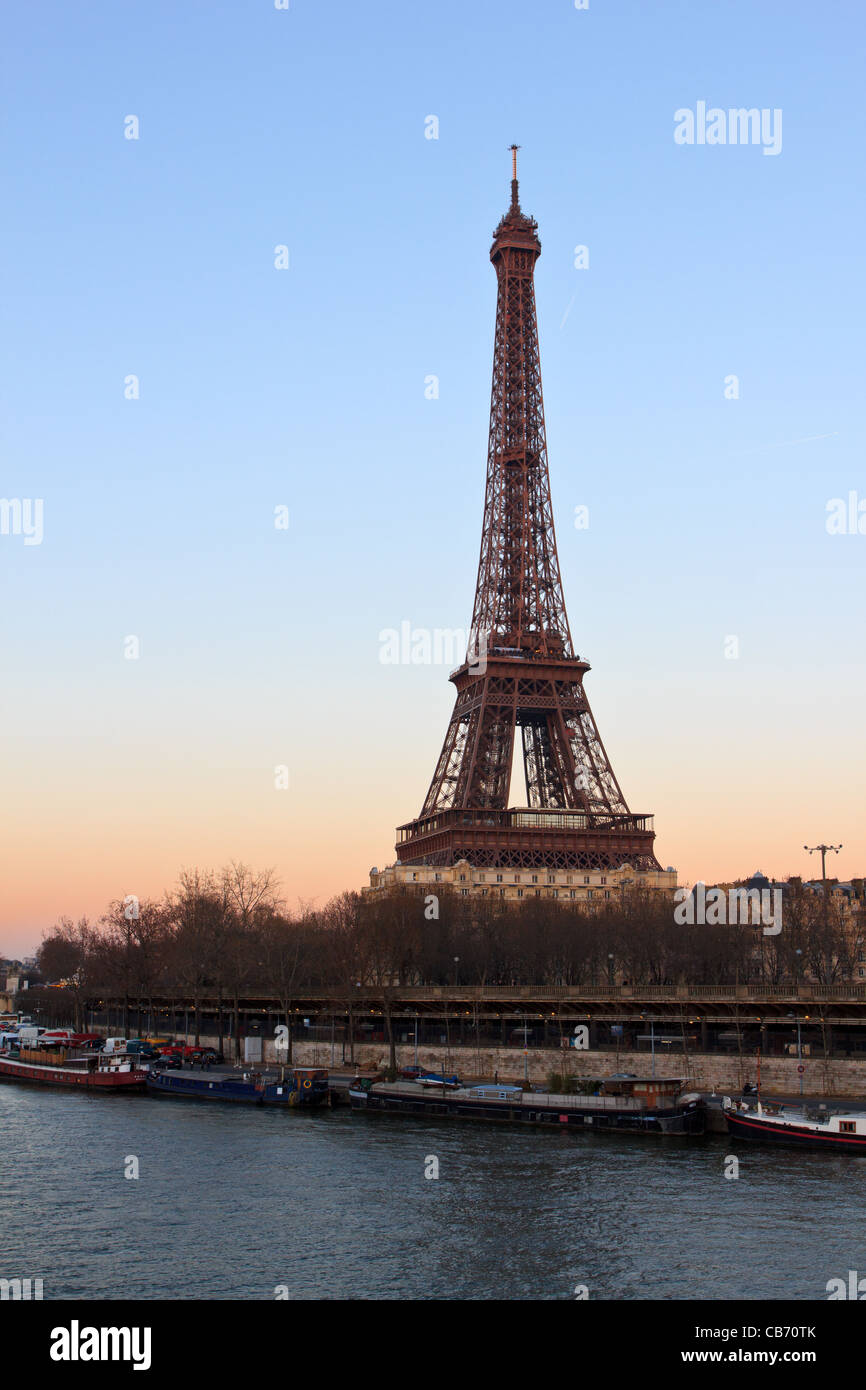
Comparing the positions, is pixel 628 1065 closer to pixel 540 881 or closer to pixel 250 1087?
pixel 250 1087

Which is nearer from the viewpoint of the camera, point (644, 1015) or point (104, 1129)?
point (104, 1129)

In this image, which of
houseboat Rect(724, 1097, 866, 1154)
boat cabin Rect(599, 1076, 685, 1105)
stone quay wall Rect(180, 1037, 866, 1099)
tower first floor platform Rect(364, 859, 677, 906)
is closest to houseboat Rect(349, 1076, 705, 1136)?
boat cabin Rect(599, 1076, 685, 1105)

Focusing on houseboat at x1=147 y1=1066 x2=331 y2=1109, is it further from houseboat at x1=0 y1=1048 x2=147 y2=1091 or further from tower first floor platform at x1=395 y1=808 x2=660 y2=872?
tower first floor platform at x1=395 y1=808 x2=660 y2=872

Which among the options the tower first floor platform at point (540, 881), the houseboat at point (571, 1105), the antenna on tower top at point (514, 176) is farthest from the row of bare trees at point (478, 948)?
the antenna on tower top at point (514, 176)

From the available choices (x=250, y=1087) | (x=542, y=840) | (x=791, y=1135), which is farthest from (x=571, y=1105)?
(x=542, y=840)
